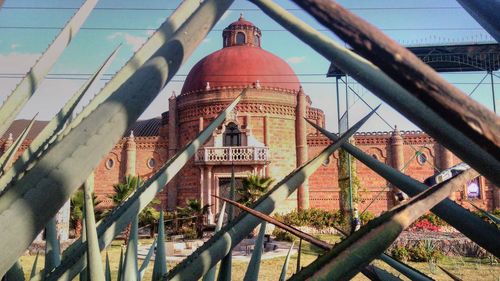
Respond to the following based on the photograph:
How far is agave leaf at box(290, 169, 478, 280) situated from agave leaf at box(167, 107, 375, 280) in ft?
1.18

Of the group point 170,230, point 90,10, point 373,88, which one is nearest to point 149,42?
point 90,10

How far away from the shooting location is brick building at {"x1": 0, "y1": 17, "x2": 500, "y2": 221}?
2095cm

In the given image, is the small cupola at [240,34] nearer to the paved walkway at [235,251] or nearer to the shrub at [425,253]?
the paved walkway at [235,251]

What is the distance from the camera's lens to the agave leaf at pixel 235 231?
2.42ft

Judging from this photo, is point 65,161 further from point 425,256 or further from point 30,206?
point 425,256

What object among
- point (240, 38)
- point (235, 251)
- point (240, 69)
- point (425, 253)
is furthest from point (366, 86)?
point (240, 38)

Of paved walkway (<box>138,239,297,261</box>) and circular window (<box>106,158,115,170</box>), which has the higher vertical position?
circular window (<box>106,158,115,170</box>)

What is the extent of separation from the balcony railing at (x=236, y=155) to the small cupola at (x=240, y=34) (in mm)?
8223

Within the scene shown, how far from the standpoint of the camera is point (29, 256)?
11516mm

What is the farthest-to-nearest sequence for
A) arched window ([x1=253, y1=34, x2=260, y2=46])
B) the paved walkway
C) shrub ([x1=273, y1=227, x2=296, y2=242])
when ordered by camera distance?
arched window ([x1=253, y1=34, x2=260, y2=46]) → shrub ([x1=273, y1=227, x2=296, y2=242]) → the paved walkway

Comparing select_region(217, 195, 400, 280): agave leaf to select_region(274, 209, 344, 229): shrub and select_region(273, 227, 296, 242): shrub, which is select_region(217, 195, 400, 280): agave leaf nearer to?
select_region(273, 227, 296, 242): shrub

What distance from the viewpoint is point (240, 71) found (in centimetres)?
2269

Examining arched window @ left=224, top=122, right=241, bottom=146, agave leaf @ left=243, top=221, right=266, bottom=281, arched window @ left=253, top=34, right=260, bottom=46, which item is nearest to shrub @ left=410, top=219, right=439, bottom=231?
arched window @ left=224, top=122, right=241, bottom=146

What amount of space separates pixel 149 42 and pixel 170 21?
0.06 m
